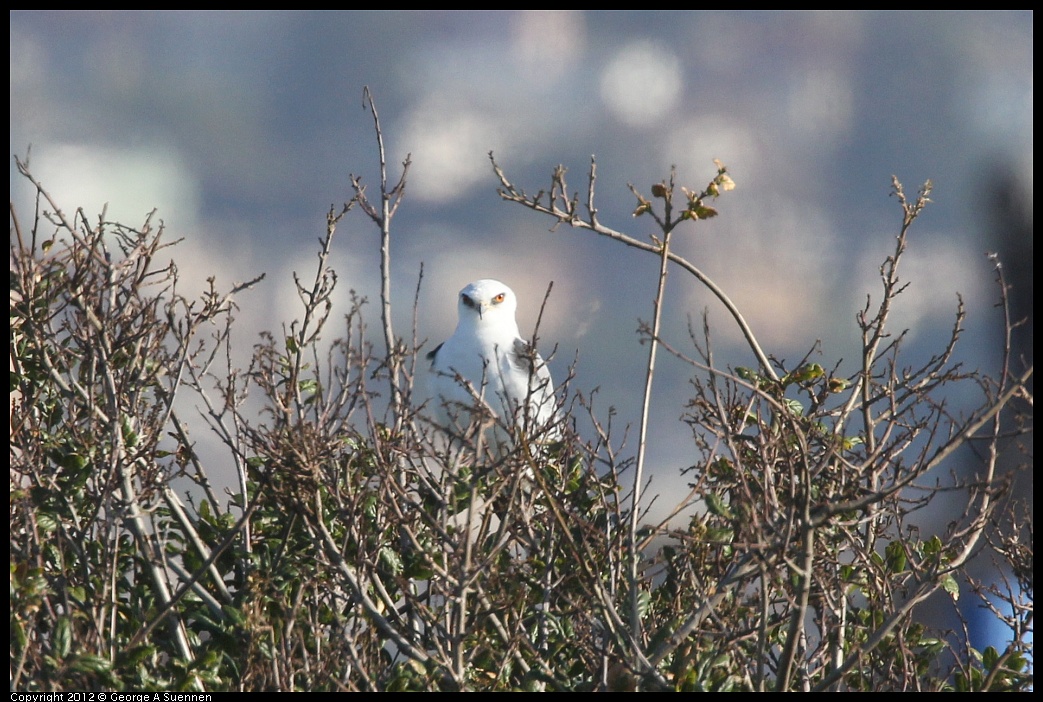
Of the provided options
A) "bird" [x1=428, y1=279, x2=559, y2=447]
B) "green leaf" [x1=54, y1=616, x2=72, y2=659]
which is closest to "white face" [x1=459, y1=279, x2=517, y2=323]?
"bird" [x1=428, y1=279, x2=559, y2=447]

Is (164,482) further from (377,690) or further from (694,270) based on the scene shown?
(694,270)

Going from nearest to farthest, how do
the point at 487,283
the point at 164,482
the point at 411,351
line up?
the point at 164,482, the point at 411,351, the point at 487,283

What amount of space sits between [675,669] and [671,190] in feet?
5.29

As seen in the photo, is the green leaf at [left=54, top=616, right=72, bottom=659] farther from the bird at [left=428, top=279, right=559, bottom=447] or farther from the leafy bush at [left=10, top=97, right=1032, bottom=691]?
the bird at [left=428, top=279, right=559, bottom=447]

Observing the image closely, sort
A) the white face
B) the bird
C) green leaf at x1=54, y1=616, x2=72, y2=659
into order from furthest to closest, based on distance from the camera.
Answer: the white face
the bird
green leaf at x1=54, y1=616, x2=72, y2=659

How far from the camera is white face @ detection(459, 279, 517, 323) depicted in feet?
19.5

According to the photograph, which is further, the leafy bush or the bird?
the bird

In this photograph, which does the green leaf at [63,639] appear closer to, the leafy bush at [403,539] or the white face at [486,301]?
the leafy bush at [403,539]

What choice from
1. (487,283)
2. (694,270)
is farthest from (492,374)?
(694,270)

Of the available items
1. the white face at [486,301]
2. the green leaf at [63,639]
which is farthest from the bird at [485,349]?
the green leaf at [63,639]

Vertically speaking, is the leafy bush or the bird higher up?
the bird

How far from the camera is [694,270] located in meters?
4.02

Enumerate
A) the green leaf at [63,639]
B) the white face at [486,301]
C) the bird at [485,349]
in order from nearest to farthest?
the green leaf at [63,639] → the bird at [485,349] → the white face at [486,301]

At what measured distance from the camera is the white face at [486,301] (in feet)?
19.5
